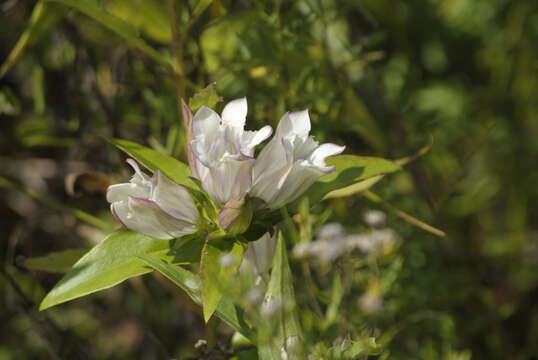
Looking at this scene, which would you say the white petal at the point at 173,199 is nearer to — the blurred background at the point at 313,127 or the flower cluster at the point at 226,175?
the flower cluster at the point at 226,175

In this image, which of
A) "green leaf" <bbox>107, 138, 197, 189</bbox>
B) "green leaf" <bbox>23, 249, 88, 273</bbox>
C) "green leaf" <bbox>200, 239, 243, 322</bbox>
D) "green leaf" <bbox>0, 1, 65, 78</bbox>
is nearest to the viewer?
"green leaf" <bbox>200, 239, 243, 322</bbox>

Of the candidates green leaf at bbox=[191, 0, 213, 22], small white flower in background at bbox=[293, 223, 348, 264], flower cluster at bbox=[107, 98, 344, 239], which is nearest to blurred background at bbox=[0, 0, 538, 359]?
green leaf at bbox=[191, 0, 213, 22]

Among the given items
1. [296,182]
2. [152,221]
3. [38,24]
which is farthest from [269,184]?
[38,24]

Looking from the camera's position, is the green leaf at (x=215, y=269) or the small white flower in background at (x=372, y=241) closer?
the green leaf at (x=215, y=269)

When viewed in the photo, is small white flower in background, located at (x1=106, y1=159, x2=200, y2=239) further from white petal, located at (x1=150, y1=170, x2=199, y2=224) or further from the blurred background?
the blurred background

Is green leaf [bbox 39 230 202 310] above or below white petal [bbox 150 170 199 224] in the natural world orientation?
below

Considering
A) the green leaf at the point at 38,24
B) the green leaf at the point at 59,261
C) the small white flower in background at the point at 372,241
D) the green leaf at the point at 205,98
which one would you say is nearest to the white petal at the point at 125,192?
the green leaf at the point at 205,98

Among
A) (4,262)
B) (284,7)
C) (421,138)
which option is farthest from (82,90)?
(421,138)
